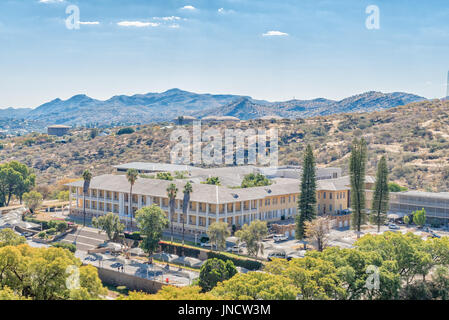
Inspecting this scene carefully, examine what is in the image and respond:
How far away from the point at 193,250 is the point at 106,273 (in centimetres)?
833

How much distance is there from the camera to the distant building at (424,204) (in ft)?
187

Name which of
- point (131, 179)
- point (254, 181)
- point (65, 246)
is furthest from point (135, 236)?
point (254, 181)

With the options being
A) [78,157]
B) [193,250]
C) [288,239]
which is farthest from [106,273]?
[78,157]

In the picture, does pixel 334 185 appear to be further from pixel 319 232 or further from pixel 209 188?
pixel 209 188

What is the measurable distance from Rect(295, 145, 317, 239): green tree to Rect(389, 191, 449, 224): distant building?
581 inches

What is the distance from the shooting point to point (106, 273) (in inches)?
1641

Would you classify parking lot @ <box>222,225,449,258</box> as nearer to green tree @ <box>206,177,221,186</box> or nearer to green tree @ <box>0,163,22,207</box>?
green tree @ <box>206,177,221,186</box>

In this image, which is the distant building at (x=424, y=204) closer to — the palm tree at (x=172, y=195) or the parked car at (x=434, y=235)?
the parked car at (x=434, y=235)

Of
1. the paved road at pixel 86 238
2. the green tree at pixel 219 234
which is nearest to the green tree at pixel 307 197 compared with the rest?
the green tree at pixel 219 234

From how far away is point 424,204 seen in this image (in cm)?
5878

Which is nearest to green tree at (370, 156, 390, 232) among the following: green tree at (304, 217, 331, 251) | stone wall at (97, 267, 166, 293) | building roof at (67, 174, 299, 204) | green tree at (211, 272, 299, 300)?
building roof at (67, 174, 299, 204)

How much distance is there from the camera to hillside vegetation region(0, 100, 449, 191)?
8588 cm

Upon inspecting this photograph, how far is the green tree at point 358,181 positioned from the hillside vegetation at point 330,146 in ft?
85.3
